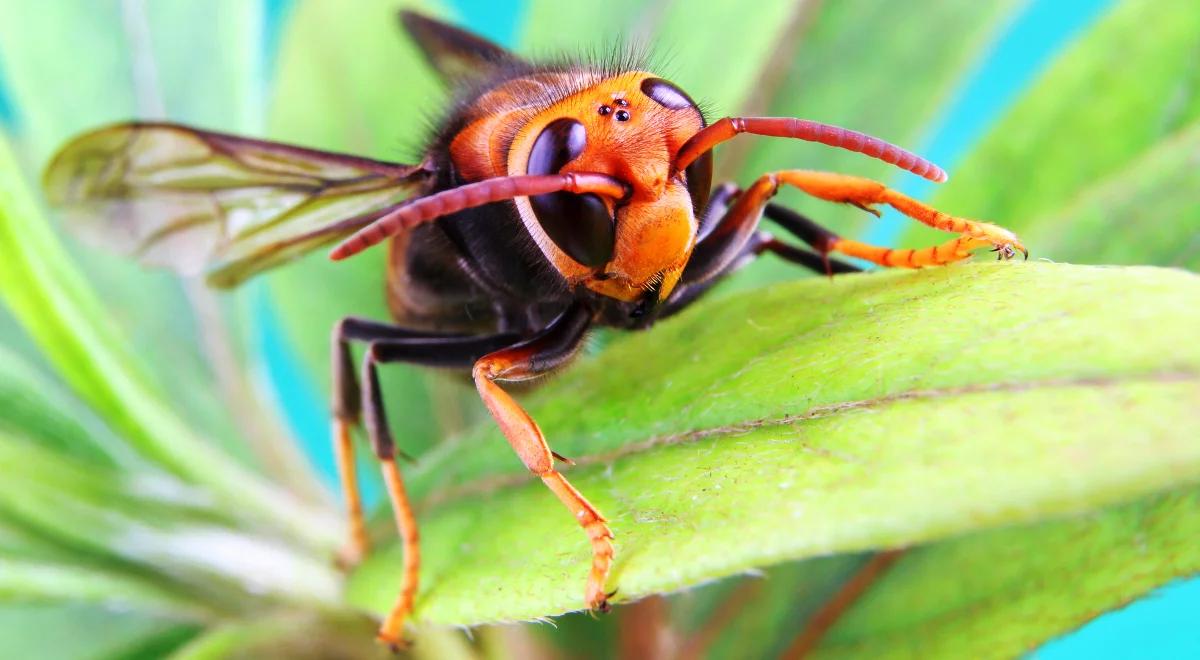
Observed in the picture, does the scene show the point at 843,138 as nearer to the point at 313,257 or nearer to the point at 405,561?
the point at 405,561

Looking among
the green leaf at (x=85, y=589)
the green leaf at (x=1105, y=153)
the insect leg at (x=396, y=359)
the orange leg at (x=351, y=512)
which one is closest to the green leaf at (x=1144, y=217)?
the green leaf at (x=1105, y=153)

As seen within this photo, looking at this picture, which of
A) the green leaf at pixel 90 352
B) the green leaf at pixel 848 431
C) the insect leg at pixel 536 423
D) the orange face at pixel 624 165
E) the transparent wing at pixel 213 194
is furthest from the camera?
the transparent wing at pixel 213 194

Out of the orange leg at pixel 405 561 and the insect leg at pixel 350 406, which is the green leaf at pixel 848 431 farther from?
the insect leg at pixel 350 406

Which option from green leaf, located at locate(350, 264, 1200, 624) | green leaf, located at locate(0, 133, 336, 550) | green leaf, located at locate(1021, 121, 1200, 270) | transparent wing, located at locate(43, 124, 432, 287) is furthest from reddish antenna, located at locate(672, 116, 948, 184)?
green leaf, located at locate(0, 133, 336, 550)

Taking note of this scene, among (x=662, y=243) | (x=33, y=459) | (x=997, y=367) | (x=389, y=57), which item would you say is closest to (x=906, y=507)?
(x=997, y=367)

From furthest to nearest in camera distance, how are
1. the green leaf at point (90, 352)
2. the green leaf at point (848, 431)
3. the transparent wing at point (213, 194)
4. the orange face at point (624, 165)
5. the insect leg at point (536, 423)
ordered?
the transparent wing at point (213, 194) < the green leaf at point (90, 352) < the orange face at point (624, 165) < the insect leg at point (536, 423) < the green leaf at point (848, 431)

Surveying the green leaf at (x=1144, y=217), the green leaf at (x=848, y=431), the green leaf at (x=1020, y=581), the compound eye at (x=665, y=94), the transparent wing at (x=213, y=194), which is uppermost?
the transparent wing at (x=213, y=194)

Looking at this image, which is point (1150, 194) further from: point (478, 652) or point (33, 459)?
point (33, 459)
